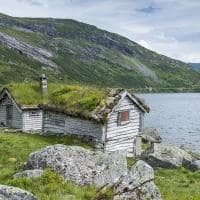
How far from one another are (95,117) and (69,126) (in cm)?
449

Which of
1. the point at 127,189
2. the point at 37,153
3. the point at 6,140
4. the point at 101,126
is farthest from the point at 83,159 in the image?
the point at 101,126

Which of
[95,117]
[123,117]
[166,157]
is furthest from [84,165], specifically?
[123,117]

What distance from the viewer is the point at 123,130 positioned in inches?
1757

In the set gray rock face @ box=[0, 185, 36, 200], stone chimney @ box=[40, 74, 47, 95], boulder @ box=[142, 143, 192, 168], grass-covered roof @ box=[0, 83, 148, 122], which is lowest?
boulder @ box=[142, 143, 192, 168]

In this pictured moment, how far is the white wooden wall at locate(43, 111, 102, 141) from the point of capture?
4219cm

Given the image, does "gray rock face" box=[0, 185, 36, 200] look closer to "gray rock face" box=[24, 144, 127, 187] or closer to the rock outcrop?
the rock outcrop

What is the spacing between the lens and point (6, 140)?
1478 inches

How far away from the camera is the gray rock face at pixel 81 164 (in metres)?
15.6

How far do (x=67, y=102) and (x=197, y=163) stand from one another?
14.1 m

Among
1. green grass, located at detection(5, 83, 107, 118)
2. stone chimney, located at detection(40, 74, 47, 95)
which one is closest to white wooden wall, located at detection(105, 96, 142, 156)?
green grass, located at detection(5, 83, 107, 118)

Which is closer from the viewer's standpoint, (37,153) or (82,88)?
(37,153)

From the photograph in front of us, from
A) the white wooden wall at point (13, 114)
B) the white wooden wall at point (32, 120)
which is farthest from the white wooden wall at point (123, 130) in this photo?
the white wooden wall at point (13, 114)

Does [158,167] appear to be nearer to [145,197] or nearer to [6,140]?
[6,140]

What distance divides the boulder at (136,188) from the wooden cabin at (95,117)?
2815 cm
